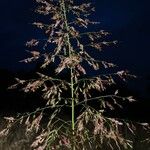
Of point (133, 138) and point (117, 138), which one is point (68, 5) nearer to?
point (117, 138)

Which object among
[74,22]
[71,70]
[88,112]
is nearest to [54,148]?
[88,112]

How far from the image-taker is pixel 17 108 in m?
4.18

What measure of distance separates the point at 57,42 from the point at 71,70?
0.23 meters

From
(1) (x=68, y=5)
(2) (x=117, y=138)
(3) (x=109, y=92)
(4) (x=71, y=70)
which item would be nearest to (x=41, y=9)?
(1) (x=68, y=5)

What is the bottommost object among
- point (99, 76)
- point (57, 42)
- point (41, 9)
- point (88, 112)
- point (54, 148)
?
point (54, 148)

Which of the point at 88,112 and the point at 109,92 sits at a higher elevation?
the point at 109,92

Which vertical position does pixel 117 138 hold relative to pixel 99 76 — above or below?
below

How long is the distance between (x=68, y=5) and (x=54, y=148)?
991 millimetres

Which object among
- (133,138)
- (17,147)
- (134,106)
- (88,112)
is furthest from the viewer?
(134,106)

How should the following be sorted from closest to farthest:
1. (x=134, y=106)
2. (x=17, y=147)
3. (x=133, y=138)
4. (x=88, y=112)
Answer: (x=88, y=112) < (x=17, y=147) < (x=133, y=138) < (x=134, y=106)

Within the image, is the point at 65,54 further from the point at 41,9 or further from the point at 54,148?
the point at 54,148

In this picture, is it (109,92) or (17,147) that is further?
(109,92)

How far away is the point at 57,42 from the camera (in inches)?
126

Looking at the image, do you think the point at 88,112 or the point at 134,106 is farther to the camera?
the point at 134,106
